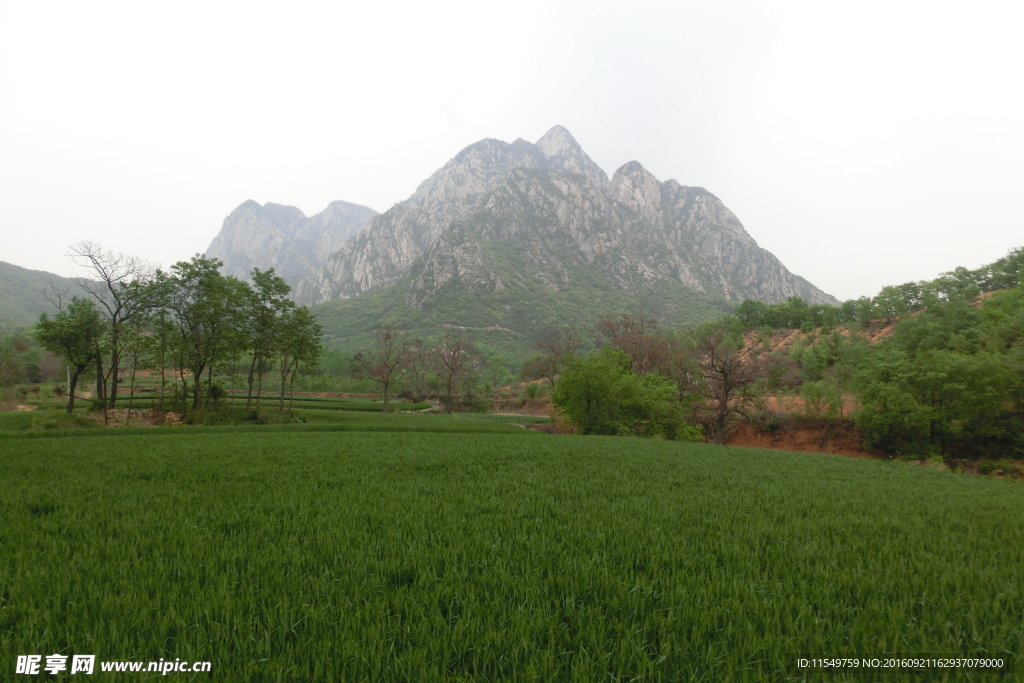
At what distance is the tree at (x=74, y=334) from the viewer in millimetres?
29047

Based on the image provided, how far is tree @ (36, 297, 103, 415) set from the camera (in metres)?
29.0

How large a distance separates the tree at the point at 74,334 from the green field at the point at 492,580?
31993 mm

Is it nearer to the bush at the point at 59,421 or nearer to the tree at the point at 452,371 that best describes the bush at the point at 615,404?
the tree at the point at 452,371

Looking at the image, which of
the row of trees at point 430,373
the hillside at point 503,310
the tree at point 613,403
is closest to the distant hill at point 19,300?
the hillside at point 503,310

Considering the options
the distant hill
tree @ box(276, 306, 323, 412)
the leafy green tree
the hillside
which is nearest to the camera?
tree @ box(276, 306, 323, 412)

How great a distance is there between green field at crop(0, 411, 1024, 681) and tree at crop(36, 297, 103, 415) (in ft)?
105

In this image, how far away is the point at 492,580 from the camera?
148 inches

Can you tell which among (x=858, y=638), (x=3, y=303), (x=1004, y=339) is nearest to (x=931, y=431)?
(x=1004, y=339)

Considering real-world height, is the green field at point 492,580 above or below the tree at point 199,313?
below

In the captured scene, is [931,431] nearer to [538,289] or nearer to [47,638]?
[47,638]

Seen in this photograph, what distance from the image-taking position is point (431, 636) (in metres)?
2.75

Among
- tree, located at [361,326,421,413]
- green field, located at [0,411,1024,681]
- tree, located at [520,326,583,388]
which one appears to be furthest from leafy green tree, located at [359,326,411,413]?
green field, located at [0,411,1024,681]

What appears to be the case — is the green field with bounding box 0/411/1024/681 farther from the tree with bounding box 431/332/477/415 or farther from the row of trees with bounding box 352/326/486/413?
the row of trees with bounding box 352/326/486/413

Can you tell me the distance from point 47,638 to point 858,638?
629cm
